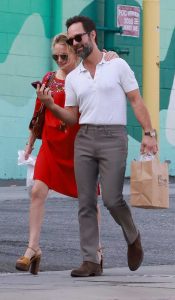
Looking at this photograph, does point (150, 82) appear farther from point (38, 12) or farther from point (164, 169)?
point (164, 169)

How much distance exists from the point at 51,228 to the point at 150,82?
8629mm

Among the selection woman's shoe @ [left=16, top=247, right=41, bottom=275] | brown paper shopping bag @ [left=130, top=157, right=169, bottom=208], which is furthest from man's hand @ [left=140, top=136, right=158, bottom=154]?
woman's shoe @ [left=16, top=247, right=41, bottom=275]

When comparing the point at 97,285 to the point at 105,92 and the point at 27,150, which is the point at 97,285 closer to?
the point at 105,92

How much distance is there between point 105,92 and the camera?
348 inches

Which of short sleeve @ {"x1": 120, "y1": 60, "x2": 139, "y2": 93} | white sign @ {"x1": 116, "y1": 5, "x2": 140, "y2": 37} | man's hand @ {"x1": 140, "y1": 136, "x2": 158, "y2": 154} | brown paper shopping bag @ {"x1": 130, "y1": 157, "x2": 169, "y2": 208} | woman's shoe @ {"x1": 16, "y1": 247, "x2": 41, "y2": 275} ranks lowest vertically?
woman's shoe @ {"x1": 16, "y1": 247, "x2": 41, "y2": 275}

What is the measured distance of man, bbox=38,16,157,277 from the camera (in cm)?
884

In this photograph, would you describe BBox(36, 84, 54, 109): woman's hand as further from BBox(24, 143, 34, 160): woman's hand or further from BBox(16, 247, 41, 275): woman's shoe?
BBox(16, 247, 41, 275): woman's shoe

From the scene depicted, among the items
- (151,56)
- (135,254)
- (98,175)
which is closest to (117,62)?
(98,175)

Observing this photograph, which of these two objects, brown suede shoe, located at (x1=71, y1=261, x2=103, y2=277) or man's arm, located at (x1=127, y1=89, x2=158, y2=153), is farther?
brown suede shoe, located at (x1=71, y1=261, x2=103, y2=277)

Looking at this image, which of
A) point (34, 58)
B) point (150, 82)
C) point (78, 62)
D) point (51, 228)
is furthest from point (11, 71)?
point (78, 62)

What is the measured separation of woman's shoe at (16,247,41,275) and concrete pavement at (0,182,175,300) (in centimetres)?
5

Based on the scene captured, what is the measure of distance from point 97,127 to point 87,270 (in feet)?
3.48

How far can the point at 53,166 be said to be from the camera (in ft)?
30.8

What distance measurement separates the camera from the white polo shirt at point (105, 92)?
29.0ft
